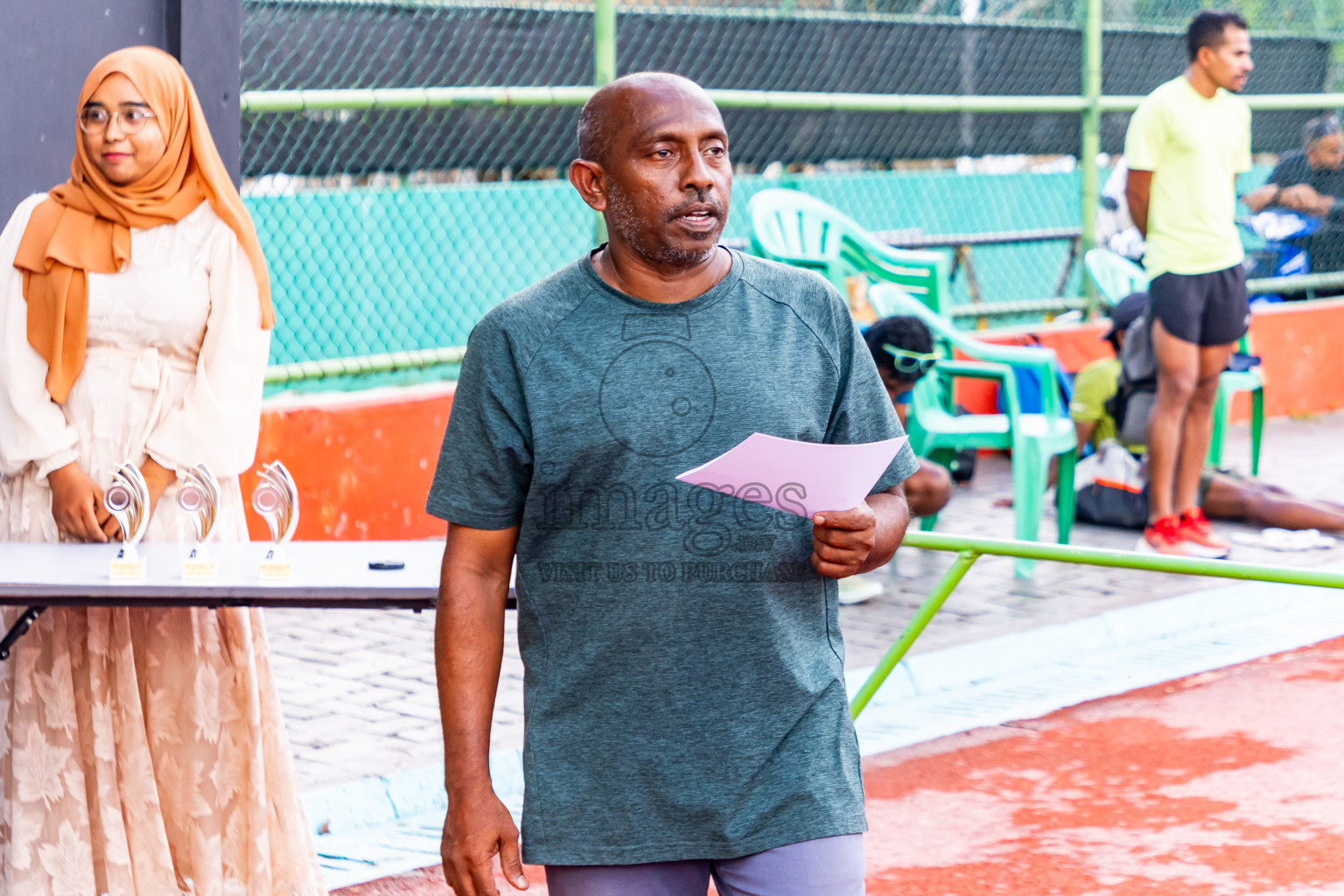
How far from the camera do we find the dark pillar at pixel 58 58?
5.59 meters

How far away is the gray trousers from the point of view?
90.9 inches

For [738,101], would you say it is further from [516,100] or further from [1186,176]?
[1186,176]

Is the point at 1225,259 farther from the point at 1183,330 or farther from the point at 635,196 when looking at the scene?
the point at 635,196

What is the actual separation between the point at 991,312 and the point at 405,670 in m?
5.40

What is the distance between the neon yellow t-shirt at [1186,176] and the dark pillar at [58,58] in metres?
4.14

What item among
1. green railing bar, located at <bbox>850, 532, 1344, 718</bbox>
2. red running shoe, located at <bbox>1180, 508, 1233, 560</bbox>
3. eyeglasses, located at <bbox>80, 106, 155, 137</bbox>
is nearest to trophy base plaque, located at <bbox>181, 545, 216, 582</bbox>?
eyeglasses, located at <bbox>80, 106, 155, 137</bbox>

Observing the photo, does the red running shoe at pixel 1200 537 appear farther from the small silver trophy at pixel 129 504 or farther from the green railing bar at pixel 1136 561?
the small silver trophy at pixel 129 504

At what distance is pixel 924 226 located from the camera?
1244 centimetres

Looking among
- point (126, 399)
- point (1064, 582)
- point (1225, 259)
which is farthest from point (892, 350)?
point (126, 399)

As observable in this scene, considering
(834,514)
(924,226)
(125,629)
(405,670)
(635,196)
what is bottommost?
(405,670)

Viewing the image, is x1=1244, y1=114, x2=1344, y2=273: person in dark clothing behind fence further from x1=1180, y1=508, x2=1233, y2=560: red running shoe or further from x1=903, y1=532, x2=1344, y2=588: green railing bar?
x1=903, y1=532, x2=1344, y2=588: green railing bar

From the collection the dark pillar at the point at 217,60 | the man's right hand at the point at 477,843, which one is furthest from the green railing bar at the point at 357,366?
the man's right hand at the point at 477,843

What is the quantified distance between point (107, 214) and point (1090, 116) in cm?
815

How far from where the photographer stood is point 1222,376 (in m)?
8.88
